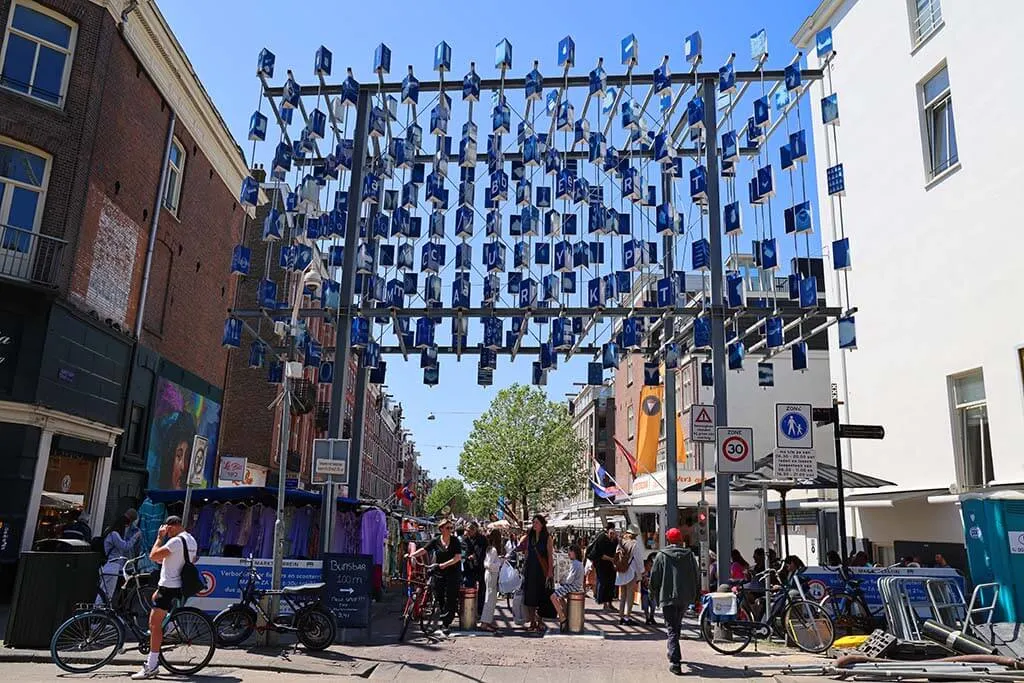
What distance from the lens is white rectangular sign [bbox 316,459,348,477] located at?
13422 millimetres

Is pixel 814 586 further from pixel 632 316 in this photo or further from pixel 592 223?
pixel 592 223

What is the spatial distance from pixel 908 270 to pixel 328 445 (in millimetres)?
12975

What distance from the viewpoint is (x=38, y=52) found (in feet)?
59.9

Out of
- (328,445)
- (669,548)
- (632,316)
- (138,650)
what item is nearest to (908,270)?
(632,316)

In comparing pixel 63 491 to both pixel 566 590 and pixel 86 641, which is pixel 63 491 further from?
pixel 566 590

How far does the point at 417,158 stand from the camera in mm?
18828

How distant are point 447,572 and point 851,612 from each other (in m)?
6.77

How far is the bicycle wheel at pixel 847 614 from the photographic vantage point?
1238 centimetres

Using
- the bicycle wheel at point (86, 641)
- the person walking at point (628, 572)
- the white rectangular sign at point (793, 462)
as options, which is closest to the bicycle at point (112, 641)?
the bicycle wheel at point (86, 641)

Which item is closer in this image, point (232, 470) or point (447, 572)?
point (447, 572)

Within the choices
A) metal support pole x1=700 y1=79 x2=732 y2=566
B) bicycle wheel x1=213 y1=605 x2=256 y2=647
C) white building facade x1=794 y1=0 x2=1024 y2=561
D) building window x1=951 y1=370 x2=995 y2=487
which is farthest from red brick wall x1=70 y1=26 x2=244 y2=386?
building window x1=951 y1=370 x2=995 y2=487

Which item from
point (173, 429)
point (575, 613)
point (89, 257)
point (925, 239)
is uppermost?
point (925, 239)

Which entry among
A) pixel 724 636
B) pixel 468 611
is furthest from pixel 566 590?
pixel 724 636

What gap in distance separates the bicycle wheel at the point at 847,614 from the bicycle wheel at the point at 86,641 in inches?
390
